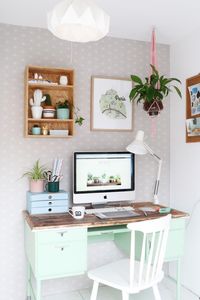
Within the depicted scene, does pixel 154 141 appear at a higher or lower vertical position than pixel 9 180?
higher

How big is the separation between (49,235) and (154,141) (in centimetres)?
147

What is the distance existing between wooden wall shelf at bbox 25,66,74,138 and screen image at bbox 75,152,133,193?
0.27 meters

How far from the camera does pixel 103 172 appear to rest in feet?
9.04

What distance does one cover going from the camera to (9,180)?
2.66 meters

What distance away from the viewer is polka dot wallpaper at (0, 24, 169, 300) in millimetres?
2654

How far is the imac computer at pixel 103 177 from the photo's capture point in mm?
2668

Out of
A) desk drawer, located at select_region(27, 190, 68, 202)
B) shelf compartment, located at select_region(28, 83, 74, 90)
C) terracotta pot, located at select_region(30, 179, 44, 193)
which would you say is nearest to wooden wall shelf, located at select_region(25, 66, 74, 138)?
shelf compartment, located at select_region(28, 83, 74, 90)

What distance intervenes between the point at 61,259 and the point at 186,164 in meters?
1.43

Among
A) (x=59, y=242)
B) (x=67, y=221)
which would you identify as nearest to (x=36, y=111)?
(x=67, y=221)

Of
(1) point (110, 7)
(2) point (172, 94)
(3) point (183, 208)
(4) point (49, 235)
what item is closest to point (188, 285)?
(3) point (183, 208)

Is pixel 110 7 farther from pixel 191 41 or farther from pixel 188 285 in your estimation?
pixel 188 285

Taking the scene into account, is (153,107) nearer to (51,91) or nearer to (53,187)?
(51,91)

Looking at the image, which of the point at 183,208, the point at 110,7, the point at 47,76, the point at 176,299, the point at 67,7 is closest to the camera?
the point at 67,7

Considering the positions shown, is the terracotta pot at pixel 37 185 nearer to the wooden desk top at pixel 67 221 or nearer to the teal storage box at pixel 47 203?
the teal storage box at pixel 47 203
